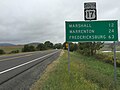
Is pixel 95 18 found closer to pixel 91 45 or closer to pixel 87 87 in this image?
pixel 87 87

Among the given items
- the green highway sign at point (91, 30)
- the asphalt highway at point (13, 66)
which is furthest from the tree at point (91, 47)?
the green highway sign at point (91, 30)

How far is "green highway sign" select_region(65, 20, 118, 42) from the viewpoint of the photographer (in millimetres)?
10672

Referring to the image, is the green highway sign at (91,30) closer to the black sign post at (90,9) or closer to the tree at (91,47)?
the black sign post at (90,9)

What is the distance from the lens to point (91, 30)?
10.9 metres

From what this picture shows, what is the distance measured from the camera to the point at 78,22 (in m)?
11.0

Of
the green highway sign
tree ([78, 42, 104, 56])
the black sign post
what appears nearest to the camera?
the black sign post

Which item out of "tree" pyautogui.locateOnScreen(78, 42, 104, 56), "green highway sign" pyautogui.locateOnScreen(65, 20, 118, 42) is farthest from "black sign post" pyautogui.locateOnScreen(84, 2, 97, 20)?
"tree" pyautogui.locateOnScreen(78, 42, 104, 56)

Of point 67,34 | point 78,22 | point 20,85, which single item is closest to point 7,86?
point 20,85

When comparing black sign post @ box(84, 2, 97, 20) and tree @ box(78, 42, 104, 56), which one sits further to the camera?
tree @ box(78, 42, 104, 56)

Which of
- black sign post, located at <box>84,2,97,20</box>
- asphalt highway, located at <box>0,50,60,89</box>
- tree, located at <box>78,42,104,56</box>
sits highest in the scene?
black sign post, located at <box>84,2,97,20</box>

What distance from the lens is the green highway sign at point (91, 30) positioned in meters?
10.7

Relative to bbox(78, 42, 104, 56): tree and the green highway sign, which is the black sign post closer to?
the green highway sign

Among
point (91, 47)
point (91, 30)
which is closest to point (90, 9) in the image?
point (91, 30)

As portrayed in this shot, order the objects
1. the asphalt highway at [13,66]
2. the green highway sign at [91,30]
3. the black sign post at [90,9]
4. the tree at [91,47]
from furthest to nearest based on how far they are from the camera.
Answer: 1. the tree at [91,47]
2. the asphalt highway at [13,66]
3. the green highway sign at [91,30]
4. the black sign post at [90,9]
